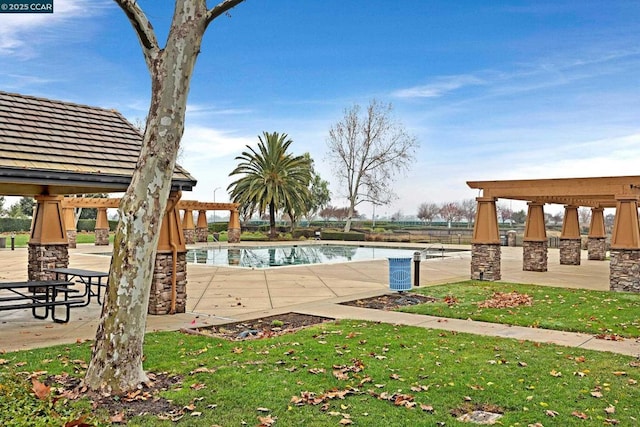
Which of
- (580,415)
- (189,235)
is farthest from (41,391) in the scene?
(189,235)

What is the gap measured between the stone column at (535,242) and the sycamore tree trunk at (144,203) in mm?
→ 19497

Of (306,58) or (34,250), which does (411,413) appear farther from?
(306,58)

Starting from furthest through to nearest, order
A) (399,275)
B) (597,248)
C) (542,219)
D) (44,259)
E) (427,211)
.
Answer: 1. (427,211)
2. (597,248)
3. (542,219)
4. (399,275)
5. (44,259)

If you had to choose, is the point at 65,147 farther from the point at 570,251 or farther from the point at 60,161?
the point at 570,251

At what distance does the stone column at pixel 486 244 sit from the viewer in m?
19.3

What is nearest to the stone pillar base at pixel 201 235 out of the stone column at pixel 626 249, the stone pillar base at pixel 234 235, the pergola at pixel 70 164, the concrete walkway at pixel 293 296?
Result: the stone pillar base at pixel 234 235

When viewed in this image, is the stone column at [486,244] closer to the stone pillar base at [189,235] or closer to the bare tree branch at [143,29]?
the bare tree branch at [143,29]

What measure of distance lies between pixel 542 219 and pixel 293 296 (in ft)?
46.3

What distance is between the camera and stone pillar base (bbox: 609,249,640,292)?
55.3 feet

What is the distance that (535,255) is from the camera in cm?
2308

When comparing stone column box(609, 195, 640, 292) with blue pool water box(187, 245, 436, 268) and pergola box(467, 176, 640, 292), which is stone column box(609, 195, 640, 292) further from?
blue pool water box(187, 245, 436, 268)

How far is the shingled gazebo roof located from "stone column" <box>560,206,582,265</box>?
2111 centimetres

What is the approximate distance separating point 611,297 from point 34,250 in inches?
620

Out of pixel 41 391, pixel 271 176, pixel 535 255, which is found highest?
pixel 271 176
